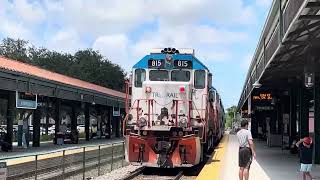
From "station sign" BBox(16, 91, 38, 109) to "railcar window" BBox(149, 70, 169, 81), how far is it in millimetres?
10945

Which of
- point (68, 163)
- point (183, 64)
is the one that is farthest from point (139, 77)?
point (68, 163)

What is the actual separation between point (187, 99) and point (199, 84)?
1099 millimetres

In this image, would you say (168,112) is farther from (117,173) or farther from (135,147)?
(117,173)

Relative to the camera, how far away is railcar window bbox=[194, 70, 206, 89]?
19.0 meters

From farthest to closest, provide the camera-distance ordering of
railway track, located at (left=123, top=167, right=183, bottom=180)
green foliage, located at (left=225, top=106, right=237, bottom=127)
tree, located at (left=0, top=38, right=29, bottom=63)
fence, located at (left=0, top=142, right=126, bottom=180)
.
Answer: green foliage, located at (left=225, top=106, right=237, bottom=127) → tree, located at (left=0, top=38, right=29, bottom=63) → railway track, located at (left=123, top=167, right=183, bottom=180) → fence, located at (left=0, top=142, right=126, bottom=180)

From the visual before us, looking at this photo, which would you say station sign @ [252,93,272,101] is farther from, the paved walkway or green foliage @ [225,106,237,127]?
green foliage @ [225,106,237,127]

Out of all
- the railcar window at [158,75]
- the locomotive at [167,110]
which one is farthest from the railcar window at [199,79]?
the railcar window at [158,75]

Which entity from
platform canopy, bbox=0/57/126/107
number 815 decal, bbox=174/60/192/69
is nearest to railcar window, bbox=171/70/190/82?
number 815 decal, bbox=174/60/192/69

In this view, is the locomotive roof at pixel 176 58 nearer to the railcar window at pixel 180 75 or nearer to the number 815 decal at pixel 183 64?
the number 815 decal at pixel 183 64

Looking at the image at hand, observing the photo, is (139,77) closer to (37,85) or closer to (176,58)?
(176,58)

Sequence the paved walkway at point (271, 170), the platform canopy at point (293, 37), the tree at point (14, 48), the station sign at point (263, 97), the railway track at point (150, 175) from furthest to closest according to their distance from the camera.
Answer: the tree at point (14, 48), the station sign at point (263, 97), the railway track at point (150, 175), the paved walkway at point (271, 170), the platform canopy at point (293, 37)

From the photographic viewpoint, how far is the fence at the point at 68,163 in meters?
12.6

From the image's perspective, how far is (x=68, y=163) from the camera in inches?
617

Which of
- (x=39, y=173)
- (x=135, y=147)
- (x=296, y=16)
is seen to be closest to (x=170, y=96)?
(x=135, y=147)
